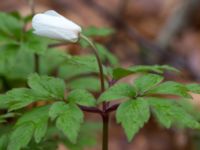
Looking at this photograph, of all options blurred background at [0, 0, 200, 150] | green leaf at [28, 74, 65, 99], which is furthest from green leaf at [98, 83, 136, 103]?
blurred background at [0, 0, 200, 150]

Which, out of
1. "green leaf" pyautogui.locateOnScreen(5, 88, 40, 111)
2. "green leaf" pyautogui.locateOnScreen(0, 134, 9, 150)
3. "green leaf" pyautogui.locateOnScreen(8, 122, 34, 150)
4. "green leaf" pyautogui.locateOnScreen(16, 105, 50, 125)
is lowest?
"green leaf" pyautogui.locateOnScreen(8, 122, 34, 150)

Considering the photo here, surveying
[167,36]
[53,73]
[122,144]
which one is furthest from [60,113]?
[167,36]

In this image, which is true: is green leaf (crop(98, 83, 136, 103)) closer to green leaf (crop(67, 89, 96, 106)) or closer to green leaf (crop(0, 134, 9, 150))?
green leaf (crop(67, 89, 96, 106))

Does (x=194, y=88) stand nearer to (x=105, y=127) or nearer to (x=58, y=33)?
(x=105, y=127)

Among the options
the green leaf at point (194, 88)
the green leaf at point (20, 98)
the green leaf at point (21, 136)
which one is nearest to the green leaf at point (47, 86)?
the green leaf at point (20, 98)

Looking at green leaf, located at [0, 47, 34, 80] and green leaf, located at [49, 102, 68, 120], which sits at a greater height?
green leaf, located at [0, 47, 34, 80]

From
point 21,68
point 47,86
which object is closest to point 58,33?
point 47,86

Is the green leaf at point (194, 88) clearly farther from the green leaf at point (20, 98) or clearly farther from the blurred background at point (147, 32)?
the blurred background at point (147, 32)
